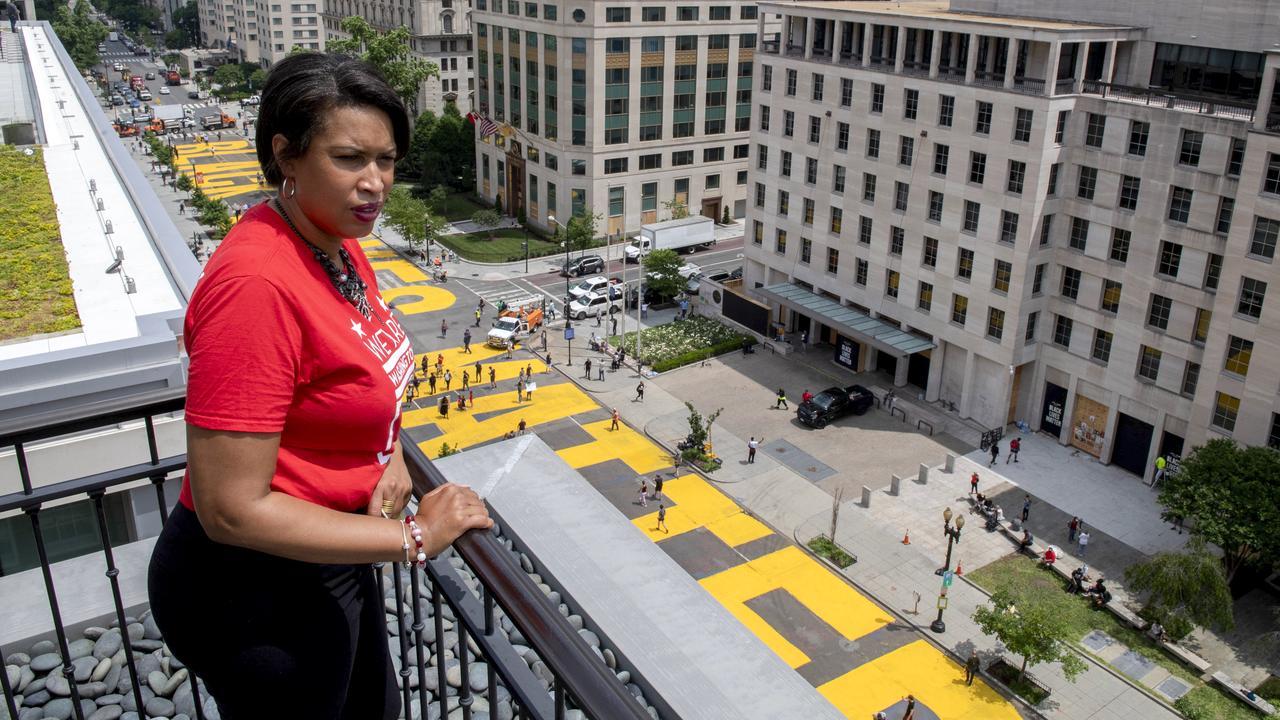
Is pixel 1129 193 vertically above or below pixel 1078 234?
above

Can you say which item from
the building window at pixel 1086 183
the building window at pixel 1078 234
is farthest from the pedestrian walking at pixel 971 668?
the building window at pixel 1086 183

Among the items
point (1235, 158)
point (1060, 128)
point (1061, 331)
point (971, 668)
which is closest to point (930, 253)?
point (1061, 331)

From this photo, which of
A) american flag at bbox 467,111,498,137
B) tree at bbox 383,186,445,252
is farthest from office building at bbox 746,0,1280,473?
tree at bbox 383,186,445,252


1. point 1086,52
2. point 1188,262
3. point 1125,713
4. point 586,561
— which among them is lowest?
point 1125,713

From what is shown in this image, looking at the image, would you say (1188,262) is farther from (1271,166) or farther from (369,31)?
(369,31)

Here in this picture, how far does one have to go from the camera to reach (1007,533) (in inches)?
1572

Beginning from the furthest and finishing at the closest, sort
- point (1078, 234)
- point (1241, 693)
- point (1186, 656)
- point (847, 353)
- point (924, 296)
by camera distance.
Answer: point (847, 353) → point (924, 296) → point (1078, 234) → point (1186, 656) → point (1241, 693)

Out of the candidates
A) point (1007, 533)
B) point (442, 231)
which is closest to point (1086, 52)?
point (1007, 533)

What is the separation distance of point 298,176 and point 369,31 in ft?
294

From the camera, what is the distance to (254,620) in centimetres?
520

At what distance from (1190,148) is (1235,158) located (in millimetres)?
1740

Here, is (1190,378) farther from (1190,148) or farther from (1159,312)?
(1190,148)

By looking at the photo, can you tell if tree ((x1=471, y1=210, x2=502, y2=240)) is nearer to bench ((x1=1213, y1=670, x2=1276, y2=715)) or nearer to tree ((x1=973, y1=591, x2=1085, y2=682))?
tree ((x1=973, y1=591, x2=1085, y2=682))

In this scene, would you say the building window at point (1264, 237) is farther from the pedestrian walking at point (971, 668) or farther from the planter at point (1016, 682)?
the pedestrian walking at point (971, 668)
